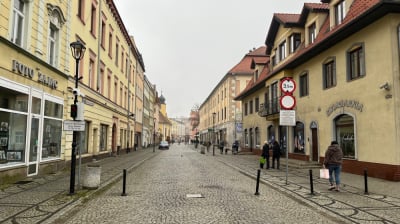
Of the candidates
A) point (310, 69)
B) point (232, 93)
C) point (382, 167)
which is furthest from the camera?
point (232, 93)

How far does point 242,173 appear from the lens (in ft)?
54.4

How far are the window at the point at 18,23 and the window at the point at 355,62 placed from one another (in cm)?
1414

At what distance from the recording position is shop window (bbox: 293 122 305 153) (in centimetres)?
2197

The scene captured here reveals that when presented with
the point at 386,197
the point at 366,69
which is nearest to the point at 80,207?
the point at 386,197

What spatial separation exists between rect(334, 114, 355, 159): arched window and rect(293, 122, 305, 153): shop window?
178 inches

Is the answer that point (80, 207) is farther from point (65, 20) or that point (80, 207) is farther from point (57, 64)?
point (65, 20)

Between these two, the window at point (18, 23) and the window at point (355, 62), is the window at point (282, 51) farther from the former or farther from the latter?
the window at point (18, 23)

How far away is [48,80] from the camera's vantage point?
14234 millimetres

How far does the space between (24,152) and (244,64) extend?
40.9m

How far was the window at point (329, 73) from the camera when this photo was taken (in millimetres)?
17812

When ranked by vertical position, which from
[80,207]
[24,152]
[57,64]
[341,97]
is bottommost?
[80,207]

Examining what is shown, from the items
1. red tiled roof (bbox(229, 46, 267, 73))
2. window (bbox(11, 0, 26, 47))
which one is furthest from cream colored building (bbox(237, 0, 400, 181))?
red tiled roof (bbox(229, 46, 267, 73))

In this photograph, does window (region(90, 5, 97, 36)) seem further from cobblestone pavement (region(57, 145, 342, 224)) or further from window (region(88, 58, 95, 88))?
cobblestone pavement (region(57, 145, 342, 224))

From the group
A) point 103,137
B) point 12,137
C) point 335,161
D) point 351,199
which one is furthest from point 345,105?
point 103,137
